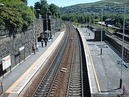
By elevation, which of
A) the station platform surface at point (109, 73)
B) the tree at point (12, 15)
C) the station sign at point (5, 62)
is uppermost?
the tree at point (12, 15)

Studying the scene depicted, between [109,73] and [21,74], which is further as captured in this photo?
[21,74]

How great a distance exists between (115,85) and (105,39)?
1880 inches

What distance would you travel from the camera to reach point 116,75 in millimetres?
32969

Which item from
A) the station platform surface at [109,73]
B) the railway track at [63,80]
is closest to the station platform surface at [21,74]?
the railway track at [63,80]

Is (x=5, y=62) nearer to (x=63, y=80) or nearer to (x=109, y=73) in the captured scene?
(x=63, y=80)

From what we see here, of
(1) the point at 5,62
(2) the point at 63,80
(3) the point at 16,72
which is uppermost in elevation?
(1) the point at 5,62

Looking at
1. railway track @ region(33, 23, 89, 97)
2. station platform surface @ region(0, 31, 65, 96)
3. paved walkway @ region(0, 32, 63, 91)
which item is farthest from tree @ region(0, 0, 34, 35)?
railway track @ region(33, 23, 89, 97)

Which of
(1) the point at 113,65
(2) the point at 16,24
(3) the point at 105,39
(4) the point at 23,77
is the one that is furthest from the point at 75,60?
(3) the point at 105,39

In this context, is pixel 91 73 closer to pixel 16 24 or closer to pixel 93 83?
pixel 93 83

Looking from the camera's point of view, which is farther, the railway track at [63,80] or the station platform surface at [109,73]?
the station platform surface at [109,73]

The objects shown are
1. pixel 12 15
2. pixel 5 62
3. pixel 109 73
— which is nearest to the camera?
pixel 5 62

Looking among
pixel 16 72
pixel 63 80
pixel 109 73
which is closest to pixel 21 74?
pixel 16 72

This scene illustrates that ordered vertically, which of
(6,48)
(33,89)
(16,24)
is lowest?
(33,89)

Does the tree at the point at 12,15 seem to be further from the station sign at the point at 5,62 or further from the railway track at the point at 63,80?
the railway track at the point at 63,80
